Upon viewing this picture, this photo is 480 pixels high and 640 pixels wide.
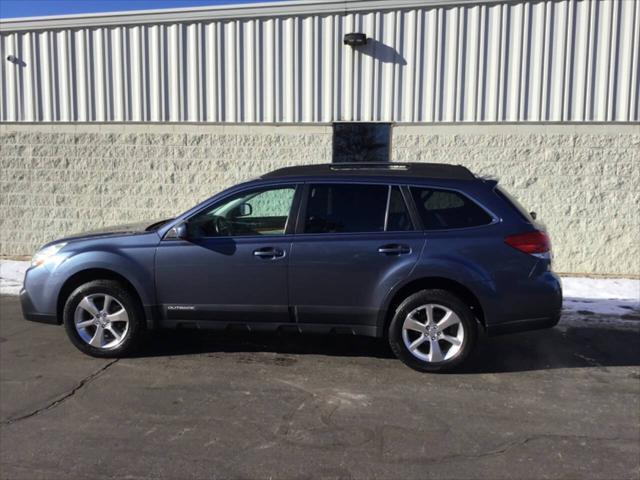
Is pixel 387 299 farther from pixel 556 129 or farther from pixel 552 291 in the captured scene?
pixel 556 129

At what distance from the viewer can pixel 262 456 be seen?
3574mm

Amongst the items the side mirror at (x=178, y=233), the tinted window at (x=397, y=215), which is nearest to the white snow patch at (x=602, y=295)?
the tinted window at (x=397, y=215)

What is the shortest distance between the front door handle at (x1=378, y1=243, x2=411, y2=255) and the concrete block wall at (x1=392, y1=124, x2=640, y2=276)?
16.0 ft

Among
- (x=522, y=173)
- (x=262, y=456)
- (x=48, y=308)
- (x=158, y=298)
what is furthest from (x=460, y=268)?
(x=522, y=173)

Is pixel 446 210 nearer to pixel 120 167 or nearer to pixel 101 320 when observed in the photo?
pixel 101 320

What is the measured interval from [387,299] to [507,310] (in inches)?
39.7

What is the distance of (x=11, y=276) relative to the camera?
9.38 metres

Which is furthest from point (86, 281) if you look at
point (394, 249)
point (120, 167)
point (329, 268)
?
point (120, 167)

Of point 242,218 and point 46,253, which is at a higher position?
point 242,218

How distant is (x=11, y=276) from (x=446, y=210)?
24.9 ft

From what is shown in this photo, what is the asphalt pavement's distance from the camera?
3480 millimetres

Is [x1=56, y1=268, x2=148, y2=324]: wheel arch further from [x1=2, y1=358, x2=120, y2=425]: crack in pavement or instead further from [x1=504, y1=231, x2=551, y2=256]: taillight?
[x1=504, y1=231, x2=551, y2=256]: taillight

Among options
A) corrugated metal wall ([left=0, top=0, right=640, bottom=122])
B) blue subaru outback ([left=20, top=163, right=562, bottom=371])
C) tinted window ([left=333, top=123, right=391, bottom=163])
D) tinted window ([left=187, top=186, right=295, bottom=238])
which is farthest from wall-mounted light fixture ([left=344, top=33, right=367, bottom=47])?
tinted window ([left=187, top=186, right=295, bottom=238])

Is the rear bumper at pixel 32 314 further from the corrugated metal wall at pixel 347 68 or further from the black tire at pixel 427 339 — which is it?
the corrugated metal wall at pixel 347 68
